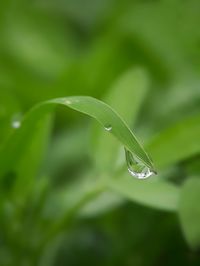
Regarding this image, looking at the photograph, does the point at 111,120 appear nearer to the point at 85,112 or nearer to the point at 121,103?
the point at 85,112

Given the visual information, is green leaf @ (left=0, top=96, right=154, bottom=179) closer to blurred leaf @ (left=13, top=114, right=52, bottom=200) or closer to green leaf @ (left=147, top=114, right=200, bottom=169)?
blurred leaf @ (left=13, top=114, right=52, bottom=200)

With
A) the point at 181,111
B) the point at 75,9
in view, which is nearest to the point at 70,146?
the point at 181,111

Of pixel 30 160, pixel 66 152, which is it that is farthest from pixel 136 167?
pixel 66 152

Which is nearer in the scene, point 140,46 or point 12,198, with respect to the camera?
point 12,198

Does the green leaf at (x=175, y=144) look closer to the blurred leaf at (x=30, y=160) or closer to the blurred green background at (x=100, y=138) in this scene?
the blurred green background at (x=100, y=138)

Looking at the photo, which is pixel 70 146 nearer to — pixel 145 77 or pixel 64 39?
pixel 145 77
